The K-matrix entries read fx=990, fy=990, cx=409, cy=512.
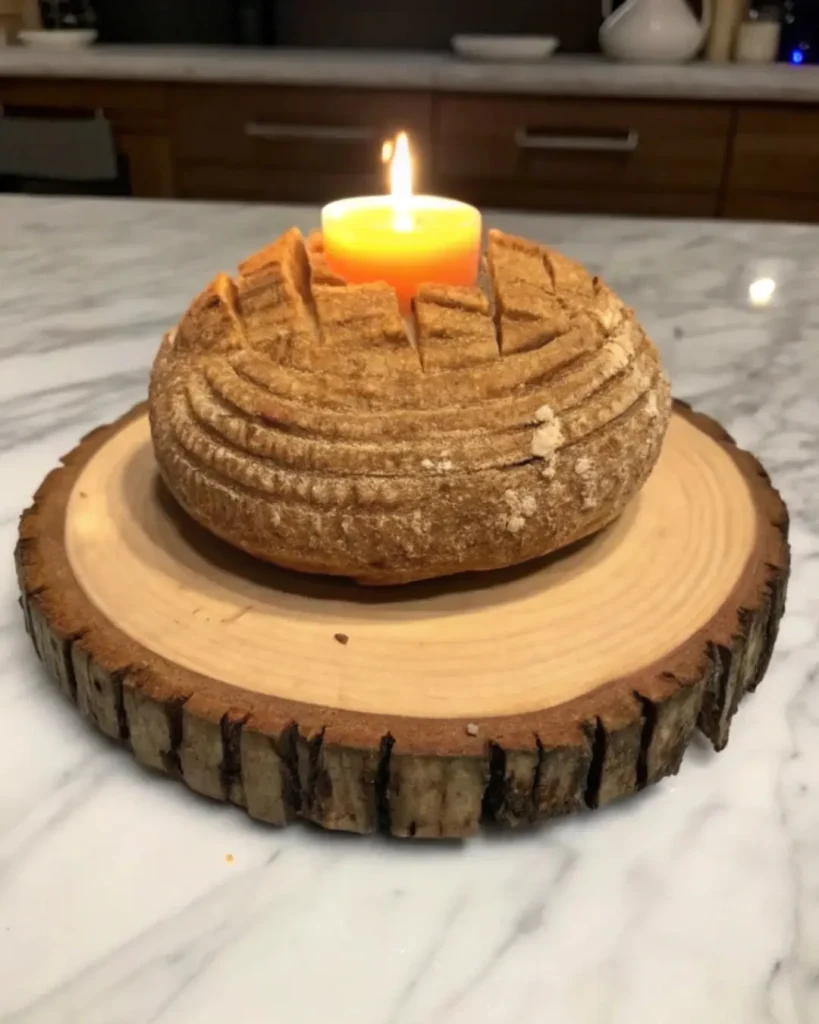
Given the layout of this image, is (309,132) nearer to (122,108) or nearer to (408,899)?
(122,108)

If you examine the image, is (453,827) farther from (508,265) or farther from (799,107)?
(799,107)

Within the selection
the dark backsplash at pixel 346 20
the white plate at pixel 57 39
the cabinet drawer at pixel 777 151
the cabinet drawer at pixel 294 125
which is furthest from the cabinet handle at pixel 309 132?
the cabinet drawer at pixel 777 151

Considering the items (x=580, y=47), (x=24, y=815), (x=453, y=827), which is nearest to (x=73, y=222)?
(x=24, y=815)

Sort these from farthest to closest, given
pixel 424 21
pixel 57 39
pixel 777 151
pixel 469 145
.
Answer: pixel 424 21
pixel 57 39
pixel 469 145
pixel 777 151

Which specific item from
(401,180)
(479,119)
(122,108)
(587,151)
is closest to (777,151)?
(587,151)

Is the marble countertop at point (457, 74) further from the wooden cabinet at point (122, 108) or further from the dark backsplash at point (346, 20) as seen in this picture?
the dark backsplash at point (346, 20)

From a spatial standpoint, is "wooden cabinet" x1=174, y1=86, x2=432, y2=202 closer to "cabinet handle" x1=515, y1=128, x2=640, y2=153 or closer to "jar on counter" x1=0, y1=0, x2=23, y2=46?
"cabinet handle" x1=515, y1=128, x2=640, y2=153

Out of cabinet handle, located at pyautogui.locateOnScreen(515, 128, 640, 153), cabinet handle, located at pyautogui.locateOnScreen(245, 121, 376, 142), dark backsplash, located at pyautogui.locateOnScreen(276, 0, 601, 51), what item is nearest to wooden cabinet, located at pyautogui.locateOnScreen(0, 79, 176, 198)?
cabinet handle, located at pyautogui.locateOnScreen(245, 121, 376, 142)
